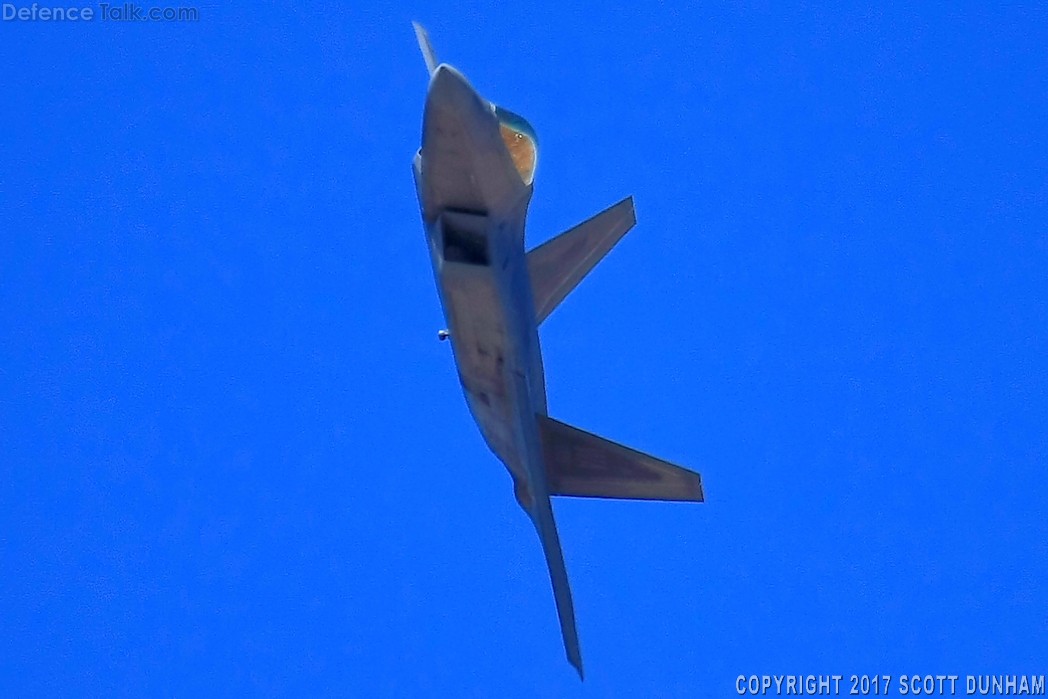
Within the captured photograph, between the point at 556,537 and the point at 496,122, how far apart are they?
26.1 feet

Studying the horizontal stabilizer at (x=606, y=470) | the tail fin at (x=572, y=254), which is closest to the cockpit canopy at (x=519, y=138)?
the tail fin at (x=572, y=254)

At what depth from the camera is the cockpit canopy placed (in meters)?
18.3

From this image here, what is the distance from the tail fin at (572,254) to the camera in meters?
21.2

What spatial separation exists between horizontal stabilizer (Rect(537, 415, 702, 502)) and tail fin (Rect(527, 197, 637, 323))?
7.61ft

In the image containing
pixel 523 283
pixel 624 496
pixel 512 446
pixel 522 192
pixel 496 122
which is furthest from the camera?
pixel 624 496

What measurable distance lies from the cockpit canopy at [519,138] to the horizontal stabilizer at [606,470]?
527cm

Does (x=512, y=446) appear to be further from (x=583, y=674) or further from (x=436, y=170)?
(x=436, y=170)

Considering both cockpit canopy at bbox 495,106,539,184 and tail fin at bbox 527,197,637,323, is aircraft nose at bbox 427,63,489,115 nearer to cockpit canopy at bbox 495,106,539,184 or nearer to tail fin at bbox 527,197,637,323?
cockpit canopy at bbox 495,106,539,184

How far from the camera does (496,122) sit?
16.3m

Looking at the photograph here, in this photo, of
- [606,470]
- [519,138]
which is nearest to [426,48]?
[519,138]

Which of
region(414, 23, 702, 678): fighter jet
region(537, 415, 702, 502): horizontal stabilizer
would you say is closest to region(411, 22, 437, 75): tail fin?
region(414, 23, 702, 678): fighter jet

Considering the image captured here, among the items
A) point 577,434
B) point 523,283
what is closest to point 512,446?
point 577,434

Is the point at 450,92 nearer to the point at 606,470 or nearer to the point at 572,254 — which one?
the point at 572,254

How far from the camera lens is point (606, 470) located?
2175 cm
